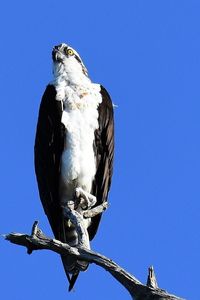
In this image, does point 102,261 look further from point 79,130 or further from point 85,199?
point 79,130

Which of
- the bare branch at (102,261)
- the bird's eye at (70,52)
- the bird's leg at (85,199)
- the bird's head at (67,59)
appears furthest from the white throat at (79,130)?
the bare branch at (102,261)

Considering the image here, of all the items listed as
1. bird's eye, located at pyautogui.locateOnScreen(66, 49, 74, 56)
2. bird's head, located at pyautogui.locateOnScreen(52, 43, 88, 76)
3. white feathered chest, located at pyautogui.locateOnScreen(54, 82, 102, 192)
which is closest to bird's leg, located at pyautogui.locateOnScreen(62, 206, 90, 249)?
white feathered chest, located at pyautogui.locateOnScreen(54, 82, 102, 192)

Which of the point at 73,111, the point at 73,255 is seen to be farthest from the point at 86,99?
the point at 73,255

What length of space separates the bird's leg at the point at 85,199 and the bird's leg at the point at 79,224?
0.59ft

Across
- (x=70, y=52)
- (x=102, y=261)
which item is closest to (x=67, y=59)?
(x=70, y=52)

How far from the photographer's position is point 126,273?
6395mm

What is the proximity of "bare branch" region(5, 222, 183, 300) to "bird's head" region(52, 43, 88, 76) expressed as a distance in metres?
2.68

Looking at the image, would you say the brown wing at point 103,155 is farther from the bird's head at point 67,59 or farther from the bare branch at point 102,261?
the bare branch at point 102,261

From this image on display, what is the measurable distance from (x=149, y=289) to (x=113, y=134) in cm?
286

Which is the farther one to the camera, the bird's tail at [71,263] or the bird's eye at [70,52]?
the bird's eye at [70,52]

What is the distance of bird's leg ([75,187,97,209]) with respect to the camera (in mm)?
8258

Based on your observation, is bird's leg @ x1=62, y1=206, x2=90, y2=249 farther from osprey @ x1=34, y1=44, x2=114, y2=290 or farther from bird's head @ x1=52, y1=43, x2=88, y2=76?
bird's head @ x1=52, y1=43, x2=88, y2=76

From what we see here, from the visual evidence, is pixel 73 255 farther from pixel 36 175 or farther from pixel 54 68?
pixel 54 68

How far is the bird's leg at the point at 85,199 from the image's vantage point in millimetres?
8258
